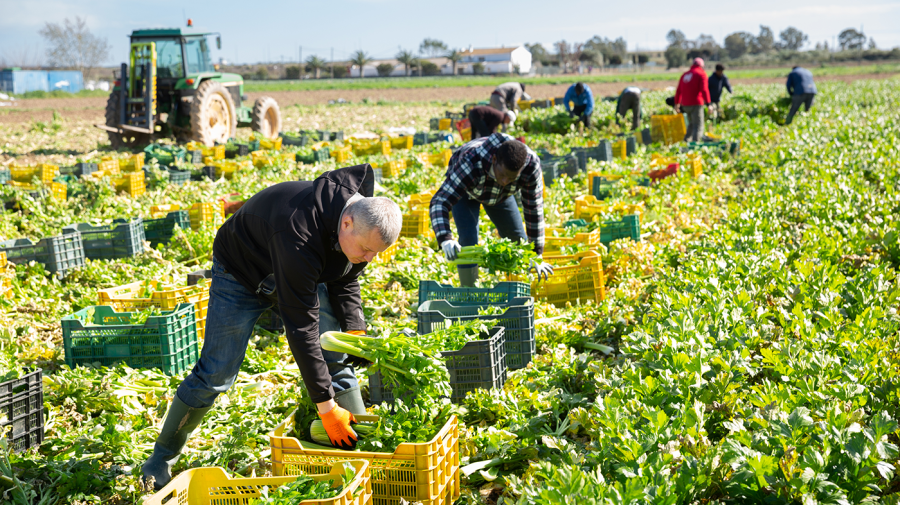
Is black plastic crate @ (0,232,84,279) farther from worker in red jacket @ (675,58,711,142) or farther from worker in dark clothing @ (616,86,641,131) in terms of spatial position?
worker in dark clothing @ (616,86,641,131)

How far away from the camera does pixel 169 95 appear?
Answer: 671 inches

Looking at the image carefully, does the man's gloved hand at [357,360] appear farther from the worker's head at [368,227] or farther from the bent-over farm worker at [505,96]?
the bent-over farm worker at [505,96]

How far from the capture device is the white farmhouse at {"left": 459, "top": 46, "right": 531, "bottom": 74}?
379 ft

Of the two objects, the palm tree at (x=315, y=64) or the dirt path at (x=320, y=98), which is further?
the palm tree at (x=315, y=64)

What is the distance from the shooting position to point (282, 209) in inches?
118

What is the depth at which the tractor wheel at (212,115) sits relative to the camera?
1584 cm

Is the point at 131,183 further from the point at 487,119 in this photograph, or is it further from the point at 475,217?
the point at 475,217

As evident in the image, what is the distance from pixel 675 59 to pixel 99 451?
10565 centimetres

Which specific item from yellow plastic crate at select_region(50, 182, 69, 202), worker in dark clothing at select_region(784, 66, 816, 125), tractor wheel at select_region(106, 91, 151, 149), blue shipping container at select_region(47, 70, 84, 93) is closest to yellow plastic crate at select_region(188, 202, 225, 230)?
yellow plastic crate at select_region(50, 182, 69, 202)

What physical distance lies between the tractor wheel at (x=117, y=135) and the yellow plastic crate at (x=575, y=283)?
13.7m

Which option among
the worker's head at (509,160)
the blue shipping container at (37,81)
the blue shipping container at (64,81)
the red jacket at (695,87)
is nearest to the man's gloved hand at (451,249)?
the worker's head at (509,160)

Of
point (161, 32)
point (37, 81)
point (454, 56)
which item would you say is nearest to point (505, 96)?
point (161, 32)

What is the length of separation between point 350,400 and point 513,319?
135 centimetres

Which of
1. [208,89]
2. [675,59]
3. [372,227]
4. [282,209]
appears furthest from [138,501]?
[675,59]
